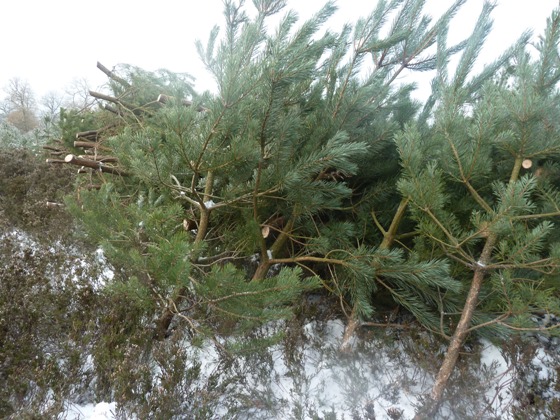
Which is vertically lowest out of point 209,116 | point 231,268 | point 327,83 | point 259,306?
point 259,306

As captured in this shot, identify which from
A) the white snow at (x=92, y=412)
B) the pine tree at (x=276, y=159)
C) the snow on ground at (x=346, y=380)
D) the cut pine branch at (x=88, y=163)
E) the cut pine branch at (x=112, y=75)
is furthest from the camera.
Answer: the cut pine branch at (x=112, y=75)

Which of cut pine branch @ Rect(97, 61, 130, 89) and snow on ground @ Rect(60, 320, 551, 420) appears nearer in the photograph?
snow on ground @ Rect(60, 320, 551, 420)

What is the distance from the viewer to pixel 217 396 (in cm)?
211

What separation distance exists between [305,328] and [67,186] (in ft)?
14.2

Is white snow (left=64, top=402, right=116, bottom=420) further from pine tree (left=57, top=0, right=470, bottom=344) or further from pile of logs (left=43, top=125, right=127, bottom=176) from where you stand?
pile of logs (left=43, top=125, right=127, bottom=176)

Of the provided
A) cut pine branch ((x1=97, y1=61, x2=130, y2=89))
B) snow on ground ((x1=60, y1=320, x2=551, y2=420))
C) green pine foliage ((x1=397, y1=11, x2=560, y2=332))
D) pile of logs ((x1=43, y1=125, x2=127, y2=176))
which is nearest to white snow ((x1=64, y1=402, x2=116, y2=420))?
snow on ground ((x1=60, y1=320, x2=551, y2=420))

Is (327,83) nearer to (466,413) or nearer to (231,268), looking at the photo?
(231,268)

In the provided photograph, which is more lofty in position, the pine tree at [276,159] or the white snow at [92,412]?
the pine tree at [276,159]

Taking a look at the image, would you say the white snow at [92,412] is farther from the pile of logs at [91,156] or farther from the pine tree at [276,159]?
the pile of logs at [91,156]

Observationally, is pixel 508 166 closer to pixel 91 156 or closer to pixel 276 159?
pixel 276 159

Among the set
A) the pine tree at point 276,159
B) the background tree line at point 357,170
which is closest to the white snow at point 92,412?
the background tree line at point 357,170

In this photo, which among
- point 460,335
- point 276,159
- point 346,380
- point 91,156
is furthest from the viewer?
point 91,156

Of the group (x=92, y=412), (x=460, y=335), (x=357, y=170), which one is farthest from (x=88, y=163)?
(x=460, y=335)

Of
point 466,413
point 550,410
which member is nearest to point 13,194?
point 466,413
